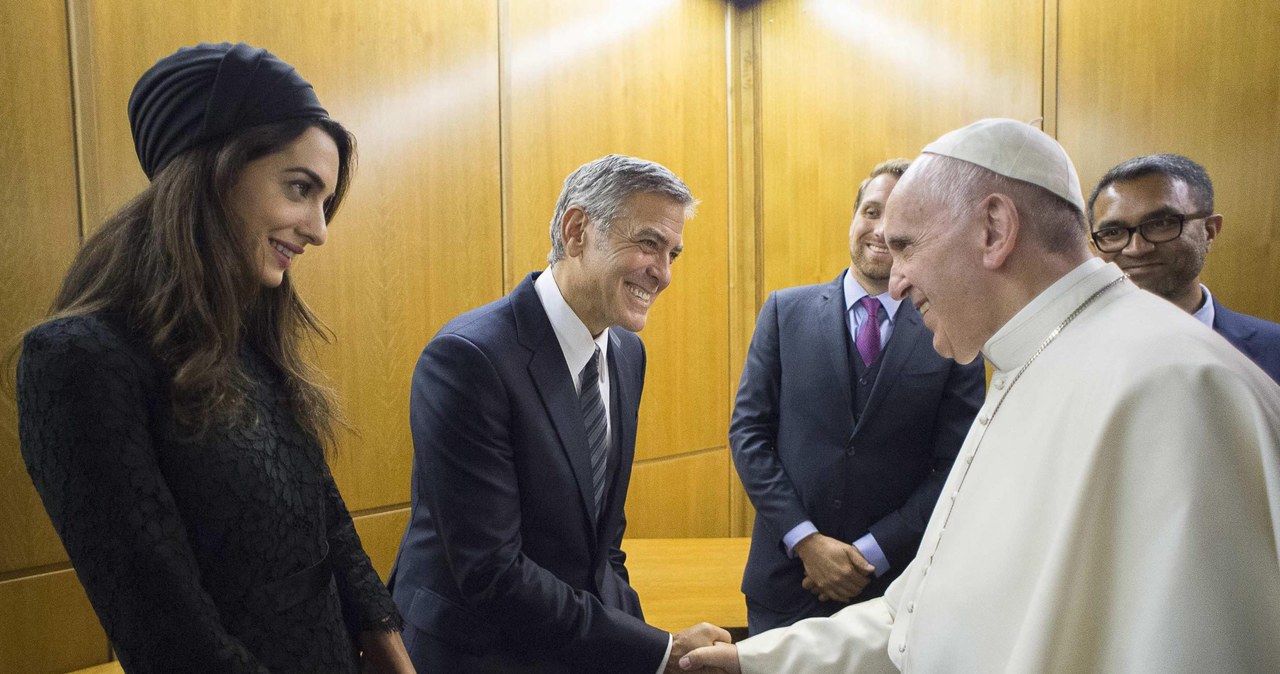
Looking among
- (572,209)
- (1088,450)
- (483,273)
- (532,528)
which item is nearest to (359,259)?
(483,273)

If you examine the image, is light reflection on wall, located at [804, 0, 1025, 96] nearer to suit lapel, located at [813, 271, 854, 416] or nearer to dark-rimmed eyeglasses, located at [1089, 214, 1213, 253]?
dark-rimmed eyeglasses, located at [1089, 214, 1213, 253]

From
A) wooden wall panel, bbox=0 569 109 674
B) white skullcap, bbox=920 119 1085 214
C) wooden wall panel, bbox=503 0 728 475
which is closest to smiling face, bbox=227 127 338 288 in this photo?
white skullcap, bbox=920 119 1085 214

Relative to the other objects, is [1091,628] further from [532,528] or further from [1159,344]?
[532,528]

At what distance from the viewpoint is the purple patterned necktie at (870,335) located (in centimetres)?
293

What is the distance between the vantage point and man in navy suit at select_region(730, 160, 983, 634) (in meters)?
2.76

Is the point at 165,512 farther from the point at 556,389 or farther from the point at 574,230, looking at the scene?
the point at 574,230

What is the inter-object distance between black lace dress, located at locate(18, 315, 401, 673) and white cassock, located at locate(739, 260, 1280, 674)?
1115 mm

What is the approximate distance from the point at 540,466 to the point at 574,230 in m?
0.64

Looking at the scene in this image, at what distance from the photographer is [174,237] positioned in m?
1.41

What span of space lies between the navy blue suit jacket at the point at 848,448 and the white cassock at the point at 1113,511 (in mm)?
1037

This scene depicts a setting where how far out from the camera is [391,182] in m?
4.15

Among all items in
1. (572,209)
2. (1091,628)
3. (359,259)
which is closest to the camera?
(1091,628)

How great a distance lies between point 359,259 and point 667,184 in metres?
2.15

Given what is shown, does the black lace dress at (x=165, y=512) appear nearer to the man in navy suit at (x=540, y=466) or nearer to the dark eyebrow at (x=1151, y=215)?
the man in navy suit at (x=540, y=466)
